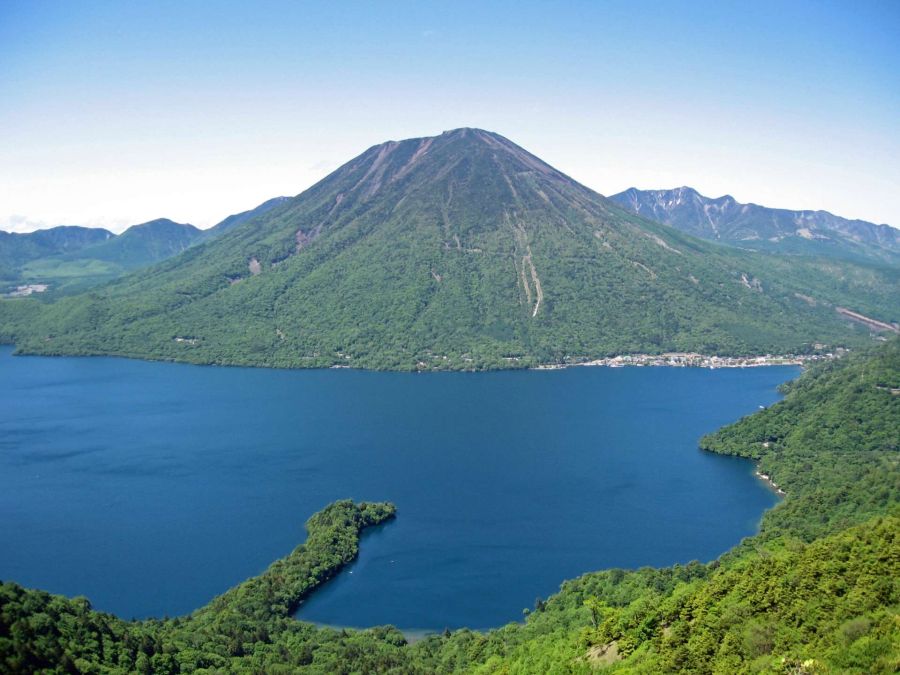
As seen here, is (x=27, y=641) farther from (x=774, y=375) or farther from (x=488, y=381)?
(x=774, y=375)

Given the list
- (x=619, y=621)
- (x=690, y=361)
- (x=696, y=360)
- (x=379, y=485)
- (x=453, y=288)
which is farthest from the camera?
(x=453, y=288)

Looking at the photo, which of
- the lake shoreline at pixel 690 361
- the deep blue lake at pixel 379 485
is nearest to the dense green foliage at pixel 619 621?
the deep blue lake at pixel 379 485

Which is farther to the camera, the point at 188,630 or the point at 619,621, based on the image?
the point at 188,630

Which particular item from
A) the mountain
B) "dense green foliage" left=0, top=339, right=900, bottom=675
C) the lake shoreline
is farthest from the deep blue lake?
the mountain

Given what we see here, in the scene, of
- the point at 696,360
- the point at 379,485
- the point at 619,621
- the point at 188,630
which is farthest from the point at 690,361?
the point at 188,630

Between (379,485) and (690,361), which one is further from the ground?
(690,361)

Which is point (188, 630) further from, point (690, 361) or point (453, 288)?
point (453, 288)
